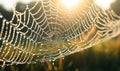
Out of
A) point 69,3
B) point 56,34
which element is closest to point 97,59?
point 56,34

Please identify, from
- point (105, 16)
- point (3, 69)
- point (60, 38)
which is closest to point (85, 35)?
point (60, 38)

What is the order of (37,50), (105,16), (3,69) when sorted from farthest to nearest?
(105,16) → (37,50) → (3,69)

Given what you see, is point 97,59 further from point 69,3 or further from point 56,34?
point 69,3

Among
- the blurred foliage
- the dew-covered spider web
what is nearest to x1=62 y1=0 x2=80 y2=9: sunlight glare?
the dew-covered spider web

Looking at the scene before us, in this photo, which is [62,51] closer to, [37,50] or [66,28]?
[37,50]

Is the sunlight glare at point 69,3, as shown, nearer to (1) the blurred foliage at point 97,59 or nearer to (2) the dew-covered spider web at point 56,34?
(2) the dew-covered spider web at point 56,34

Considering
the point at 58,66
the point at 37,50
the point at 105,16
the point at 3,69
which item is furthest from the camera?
the point at 105,16

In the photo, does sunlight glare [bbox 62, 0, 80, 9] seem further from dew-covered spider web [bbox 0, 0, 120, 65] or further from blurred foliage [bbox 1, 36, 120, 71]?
blurred foliage [bbox 1, 36, 120, 71]

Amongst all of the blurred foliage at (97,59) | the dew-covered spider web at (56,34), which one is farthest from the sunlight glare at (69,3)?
the blurred foliage at (97,59)

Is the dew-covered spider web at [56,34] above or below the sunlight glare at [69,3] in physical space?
below
